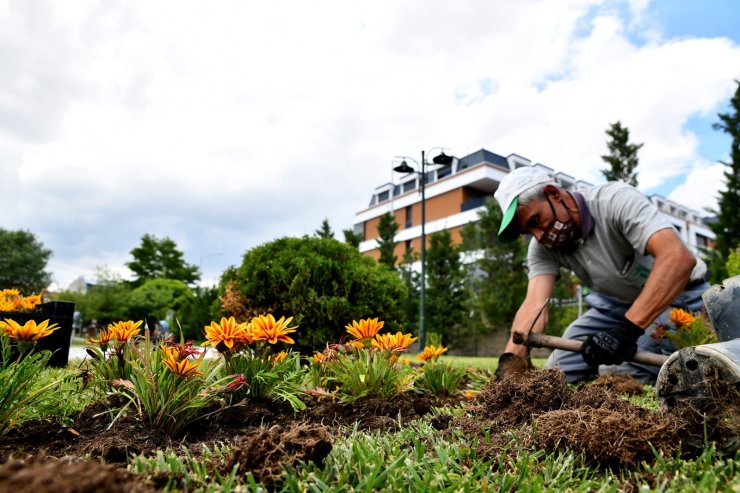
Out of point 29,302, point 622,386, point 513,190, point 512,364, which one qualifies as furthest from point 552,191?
point 29,302

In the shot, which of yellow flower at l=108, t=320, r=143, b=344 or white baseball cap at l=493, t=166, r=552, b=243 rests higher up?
white baseball cap at l=493, t=166, r=552, b=243

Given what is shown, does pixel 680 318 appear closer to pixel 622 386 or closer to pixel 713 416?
pixel 622 386

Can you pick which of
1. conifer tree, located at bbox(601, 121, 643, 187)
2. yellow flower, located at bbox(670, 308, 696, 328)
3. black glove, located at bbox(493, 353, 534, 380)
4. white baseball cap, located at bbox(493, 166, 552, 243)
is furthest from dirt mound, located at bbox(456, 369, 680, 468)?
conifer tree, located at bbox(601, 121, 643, 187)

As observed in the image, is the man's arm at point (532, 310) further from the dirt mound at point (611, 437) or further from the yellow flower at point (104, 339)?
the yellow flower at point (104, 339)

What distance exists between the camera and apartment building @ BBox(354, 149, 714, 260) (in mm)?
39688

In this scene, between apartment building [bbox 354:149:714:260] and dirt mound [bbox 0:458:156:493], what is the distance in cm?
3536

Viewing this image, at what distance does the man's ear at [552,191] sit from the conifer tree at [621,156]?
29.0m

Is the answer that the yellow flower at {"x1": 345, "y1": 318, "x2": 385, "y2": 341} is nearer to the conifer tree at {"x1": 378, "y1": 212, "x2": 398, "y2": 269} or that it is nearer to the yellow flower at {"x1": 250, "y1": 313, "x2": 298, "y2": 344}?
the yellow flower at {"x1": 250, "y1": 313, "x2": 298, "y2": 344}

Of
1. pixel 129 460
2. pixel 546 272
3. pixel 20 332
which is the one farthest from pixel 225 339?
pixel 546 272

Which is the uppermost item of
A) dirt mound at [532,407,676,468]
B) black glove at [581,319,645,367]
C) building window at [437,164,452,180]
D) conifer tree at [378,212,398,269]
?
building window at [437,164,452,180]

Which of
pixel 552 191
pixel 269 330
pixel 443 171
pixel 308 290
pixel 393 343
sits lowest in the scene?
pixel 393 343

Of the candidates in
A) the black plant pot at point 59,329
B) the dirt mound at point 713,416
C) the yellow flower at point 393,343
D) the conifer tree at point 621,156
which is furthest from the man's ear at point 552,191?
the conifer tree at point 621,156

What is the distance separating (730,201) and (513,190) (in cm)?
2710

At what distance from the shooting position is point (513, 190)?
3.80 metres
